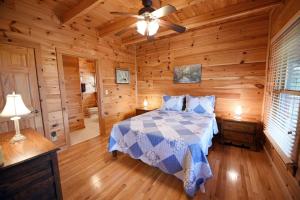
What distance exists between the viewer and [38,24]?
2.23 metres

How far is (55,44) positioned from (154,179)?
2.84m

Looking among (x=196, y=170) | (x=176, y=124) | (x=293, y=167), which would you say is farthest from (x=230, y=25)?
(x=196, y=170)

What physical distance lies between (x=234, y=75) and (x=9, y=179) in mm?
3599

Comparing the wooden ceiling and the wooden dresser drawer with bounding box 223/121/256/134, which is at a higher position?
the wooden ceiling

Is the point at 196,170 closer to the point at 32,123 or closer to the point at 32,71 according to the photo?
the point at 32,123

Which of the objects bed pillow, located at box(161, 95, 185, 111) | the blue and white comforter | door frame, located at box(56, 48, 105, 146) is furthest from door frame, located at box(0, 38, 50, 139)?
bed pillow, located at box(161, 95, 185, 111)

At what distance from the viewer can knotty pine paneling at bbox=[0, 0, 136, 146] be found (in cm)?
202

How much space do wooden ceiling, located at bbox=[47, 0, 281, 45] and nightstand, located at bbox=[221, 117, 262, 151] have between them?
1.88 meters

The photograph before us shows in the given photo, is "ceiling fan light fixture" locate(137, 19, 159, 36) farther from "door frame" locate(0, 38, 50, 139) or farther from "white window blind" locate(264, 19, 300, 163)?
"door frame" locate(0, 38, 50, 139)

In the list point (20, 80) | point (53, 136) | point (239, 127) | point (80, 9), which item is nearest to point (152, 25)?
point (80, 9)

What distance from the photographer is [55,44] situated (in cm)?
245

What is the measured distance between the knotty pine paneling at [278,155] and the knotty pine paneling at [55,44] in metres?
3.31

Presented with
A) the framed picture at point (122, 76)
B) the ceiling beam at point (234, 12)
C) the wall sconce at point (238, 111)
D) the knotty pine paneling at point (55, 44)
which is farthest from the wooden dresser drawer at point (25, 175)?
the wall sconce at point (238, 111)

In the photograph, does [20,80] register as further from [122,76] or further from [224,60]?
[224,60]
